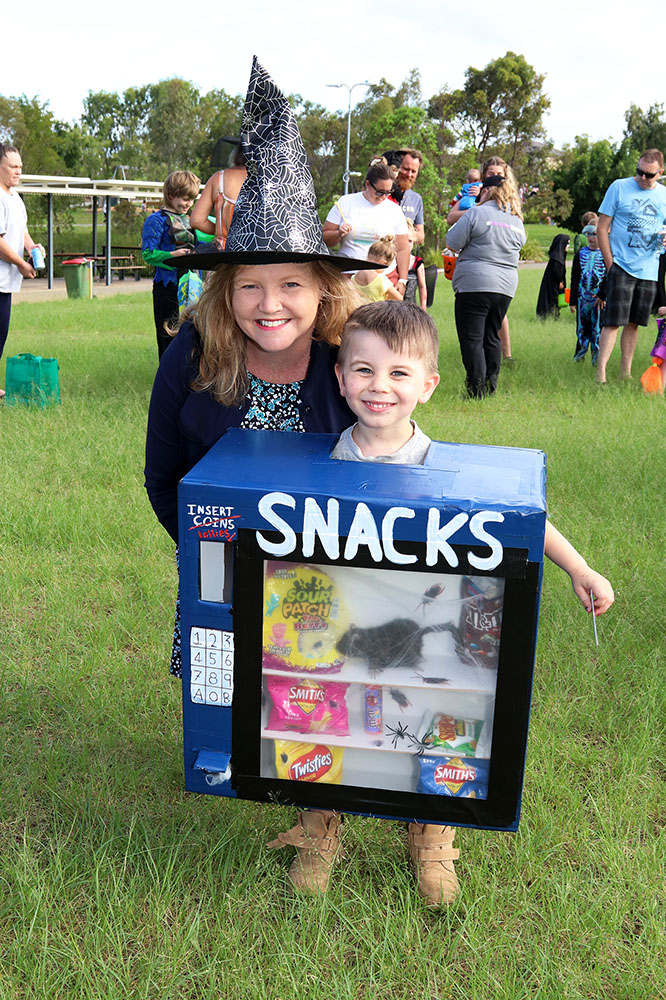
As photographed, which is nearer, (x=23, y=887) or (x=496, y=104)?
(x=23, y=887)

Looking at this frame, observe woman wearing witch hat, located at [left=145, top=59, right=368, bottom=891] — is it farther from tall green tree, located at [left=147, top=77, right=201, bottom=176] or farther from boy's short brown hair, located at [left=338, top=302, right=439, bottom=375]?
tall green tree, located at [left=147, top=77, right=201, bottom=176]

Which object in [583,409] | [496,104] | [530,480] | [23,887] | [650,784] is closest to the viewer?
[530,480]

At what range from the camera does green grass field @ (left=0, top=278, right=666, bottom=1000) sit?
1971 mm

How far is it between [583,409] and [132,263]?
2064 centimetres

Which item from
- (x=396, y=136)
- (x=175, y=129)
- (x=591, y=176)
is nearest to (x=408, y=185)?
(x=396, y=136)

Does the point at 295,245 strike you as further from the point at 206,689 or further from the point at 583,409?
the point at 583,409

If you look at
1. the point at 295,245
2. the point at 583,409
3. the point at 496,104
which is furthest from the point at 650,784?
the point at 496,104

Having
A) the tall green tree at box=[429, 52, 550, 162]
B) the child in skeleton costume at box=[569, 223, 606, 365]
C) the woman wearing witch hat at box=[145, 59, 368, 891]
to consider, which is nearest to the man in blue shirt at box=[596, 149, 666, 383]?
the child in skeleton costume at box=[569, 223, 606, 365]

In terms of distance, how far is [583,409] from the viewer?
692cm

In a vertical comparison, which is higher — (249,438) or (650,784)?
(249,438)

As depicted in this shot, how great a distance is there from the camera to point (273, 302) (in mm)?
2109

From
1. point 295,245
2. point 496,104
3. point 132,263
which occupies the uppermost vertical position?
point 496,104

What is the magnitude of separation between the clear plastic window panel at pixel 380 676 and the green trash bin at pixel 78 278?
16239 millimetres

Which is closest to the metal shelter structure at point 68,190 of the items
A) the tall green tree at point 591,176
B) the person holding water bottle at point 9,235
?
the person holding water bottle at point 9,235
